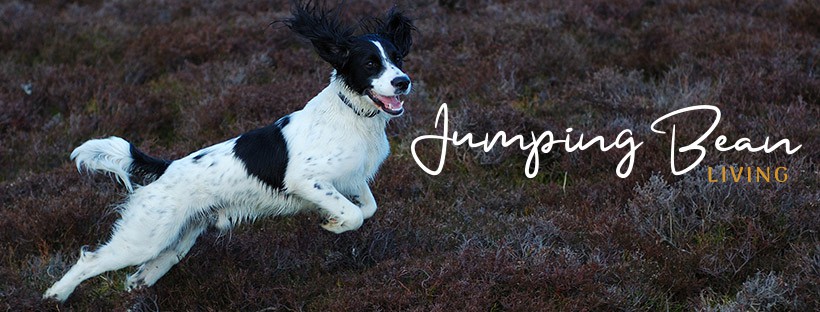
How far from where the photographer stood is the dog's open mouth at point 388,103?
4.51m

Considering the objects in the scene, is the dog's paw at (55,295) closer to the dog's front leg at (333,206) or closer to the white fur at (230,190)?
the white fur at (230,190)

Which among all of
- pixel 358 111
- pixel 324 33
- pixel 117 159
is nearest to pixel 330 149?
pixel 358 111

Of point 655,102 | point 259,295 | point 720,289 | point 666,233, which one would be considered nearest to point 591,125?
point 655,102

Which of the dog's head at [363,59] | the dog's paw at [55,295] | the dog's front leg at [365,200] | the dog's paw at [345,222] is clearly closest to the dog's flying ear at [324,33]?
the dog's head at [363,59]

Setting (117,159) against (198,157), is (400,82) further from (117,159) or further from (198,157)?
(117,159)

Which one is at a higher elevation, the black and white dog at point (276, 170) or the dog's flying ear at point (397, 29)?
the dog's flying ear at point (397, 29)

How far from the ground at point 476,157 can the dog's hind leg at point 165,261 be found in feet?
0.20

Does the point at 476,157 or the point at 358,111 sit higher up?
the point at 358,111

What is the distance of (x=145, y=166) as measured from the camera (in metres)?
4.80

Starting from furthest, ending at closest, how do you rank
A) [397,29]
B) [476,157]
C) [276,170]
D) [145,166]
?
[476,157] → [397,29] → [145,166] → [276,170]

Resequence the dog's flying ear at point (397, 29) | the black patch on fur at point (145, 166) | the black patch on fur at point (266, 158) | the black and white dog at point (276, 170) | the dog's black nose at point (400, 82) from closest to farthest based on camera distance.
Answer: the dog's black nose at point (400, 82)
the black and white dog at point (276, 170)
the black patch on fur at point (266, 158)
the black patch on fur at point (145, 166)
the dog's flying ear at point (397, 29)

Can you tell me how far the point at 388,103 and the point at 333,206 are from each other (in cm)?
59

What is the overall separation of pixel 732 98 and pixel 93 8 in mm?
8456

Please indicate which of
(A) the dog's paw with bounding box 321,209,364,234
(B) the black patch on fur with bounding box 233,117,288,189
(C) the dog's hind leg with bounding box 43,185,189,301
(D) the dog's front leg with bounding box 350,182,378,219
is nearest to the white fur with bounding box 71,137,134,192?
(C) the dog's hind leg with bounding box 43,185,189,301
